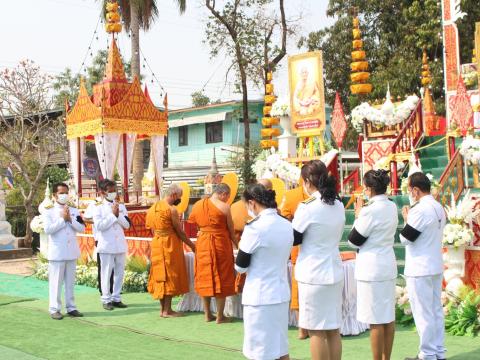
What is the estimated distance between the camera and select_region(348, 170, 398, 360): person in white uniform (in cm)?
537

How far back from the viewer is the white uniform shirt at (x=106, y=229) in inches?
346

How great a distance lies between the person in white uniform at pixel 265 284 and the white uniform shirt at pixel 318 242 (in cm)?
24

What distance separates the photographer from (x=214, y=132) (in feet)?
102

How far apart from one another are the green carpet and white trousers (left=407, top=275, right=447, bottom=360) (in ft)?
1.55

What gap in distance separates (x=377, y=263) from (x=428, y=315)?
669 millimetres

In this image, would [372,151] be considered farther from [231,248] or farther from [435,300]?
[435,300]

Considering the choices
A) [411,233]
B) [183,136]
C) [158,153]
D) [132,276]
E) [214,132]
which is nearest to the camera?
[411,233]

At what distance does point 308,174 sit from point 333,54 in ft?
67.2

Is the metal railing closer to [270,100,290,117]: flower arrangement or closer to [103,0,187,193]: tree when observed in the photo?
[270,100,290,117]: flower arrangement

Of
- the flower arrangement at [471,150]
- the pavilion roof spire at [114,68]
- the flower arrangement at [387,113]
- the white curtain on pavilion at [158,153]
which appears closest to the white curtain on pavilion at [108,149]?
the white curtain on pavilion at [158,153]

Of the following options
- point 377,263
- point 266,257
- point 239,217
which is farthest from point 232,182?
point 266,257

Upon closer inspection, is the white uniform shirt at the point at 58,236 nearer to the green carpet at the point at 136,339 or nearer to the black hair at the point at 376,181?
the green carpet at the point at 136,339

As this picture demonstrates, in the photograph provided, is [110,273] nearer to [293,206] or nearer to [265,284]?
[293,206]

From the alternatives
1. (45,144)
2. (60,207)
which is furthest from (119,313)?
(45,144)
